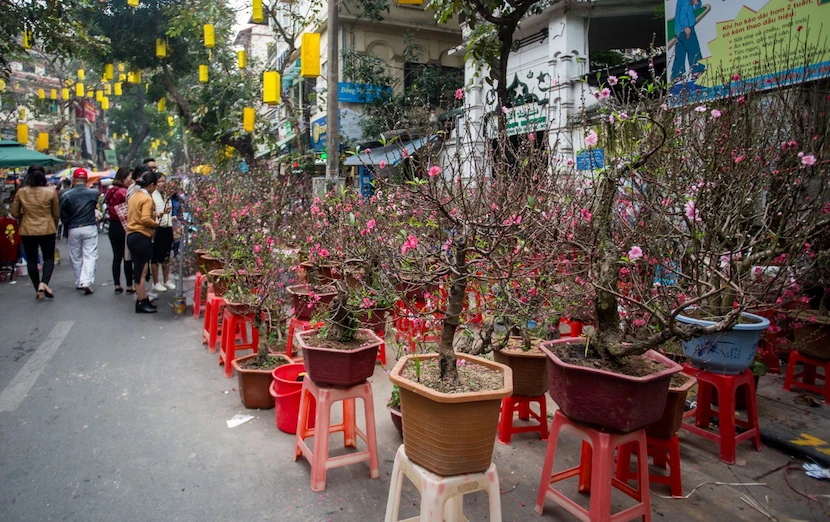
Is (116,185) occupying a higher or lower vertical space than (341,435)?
higher

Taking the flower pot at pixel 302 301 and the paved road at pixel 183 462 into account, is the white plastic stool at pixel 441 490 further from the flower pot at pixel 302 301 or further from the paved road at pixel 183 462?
the flower pot at pixel 302 301

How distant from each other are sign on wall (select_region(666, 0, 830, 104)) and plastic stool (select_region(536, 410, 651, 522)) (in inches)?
170

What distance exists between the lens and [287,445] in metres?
3.80

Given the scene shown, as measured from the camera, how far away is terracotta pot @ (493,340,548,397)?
12.1 ft

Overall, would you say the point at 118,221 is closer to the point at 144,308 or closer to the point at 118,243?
the point at 118,243

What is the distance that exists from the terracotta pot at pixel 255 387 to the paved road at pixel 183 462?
0.12 m

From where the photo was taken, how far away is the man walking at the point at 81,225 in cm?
838

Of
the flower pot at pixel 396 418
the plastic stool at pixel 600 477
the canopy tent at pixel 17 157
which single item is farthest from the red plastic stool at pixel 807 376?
the canopy tent at pixel 17 157

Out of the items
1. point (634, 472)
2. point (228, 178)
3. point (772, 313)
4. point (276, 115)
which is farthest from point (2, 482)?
point (276, 115)

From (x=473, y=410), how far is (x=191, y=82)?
100 feet

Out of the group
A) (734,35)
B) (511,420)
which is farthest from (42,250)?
(734,35)

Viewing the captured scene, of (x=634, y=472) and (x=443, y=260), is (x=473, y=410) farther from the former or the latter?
(x=634, y=472)

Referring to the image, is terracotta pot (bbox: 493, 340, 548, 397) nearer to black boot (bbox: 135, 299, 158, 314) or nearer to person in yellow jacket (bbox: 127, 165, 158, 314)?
person in yellow jacket (bbox: 127, 165, 158, 314)

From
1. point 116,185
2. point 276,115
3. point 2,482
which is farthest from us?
point 276,115
